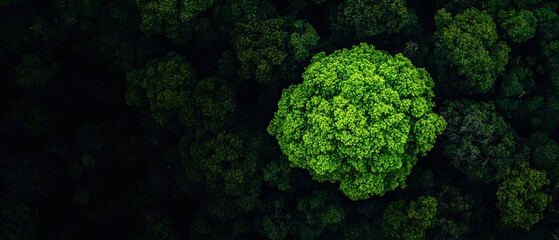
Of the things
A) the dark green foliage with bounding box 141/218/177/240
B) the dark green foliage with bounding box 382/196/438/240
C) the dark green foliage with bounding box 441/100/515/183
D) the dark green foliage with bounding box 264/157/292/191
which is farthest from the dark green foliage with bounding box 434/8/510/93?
the dark green foliage with bounding box 141/218/177/240

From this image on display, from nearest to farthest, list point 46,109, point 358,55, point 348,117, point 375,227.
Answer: point 348,117, point 358,55, point 375,227, point 46,109

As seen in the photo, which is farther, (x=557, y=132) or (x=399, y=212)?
(x=557, y=132)

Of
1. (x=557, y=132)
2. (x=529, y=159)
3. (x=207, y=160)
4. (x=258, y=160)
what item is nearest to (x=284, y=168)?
(x=258, y=160)

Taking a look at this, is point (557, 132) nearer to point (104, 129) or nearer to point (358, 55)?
point (358, 55)

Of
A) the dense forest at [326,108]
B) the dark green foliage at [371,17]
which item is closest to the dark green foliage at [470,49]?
the dense forest at [326,108]

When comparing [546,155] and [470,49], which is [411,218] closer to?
[546,155]

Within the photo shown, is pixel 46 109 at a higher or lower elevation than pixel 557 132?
lower

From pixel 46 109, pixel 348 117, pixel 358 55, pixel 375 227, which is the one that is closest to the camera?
pixel 348 117

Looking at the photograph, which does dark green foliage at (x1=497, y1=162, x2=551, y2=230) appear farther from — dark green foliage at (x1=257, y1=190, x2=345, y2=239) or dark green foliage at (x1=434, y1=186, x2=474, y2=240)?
dark green foliage at (x1=257, y1=190, x2=345, y2=239)
